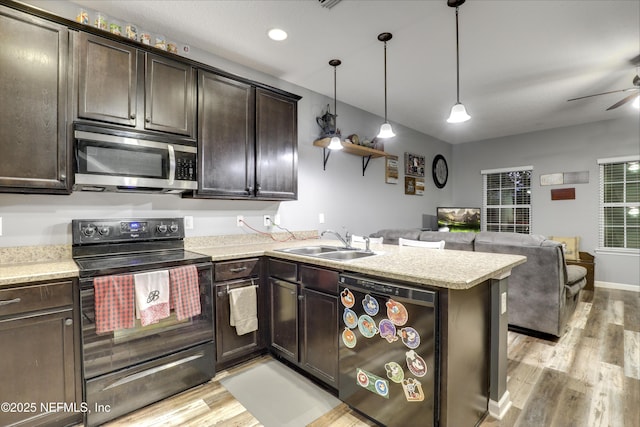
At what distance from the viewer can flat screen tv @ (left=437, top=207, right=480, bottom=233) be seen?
18.0ft

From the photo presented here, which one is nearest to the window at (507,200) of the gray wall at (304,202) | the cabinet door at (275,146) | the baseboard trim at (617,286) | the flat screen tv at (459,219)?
the flat screen tv at (459,219)

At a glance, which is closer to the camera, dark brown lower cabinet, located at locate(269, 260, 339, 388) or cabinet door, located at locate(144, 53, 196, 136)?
dark brown lower cabinet, located at locate(269, 260, 339, 388)

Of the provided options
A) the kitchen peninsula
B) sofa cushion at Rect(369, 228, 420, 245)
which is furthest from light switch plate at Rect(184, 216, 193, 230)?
sofa cushion at Rect(369, 228, 420, 245)

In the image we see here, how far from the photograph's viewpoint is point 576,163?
5.15 m

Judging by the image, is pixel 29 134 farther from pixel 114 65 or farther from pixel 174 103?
pixel 174 103

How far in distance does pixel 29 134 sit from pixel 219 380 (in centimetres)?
199

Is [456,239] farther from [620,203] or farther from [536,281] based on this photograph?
[620,203]

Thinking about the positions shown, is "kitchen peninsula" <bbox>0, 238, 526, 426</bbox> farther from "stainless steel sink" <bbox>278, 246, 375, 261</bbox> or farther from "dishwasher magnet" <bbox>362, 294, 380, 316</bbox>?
"stainless steel sink" <bbox>278, 246, 375, 261</bbox>

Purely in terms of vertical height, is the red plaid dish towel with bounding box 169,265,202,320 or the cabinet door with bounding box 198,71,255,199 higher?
the cabinet door with bounding box 198,71,255,199

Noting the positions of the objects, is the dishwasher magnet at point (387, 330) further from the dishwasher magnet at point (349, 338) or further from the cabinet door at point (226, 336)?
the cabinet door at point (226, 336)

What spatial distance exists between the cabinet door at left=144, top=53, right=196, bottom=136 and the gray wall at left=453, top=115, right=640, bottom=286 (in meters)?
5.82

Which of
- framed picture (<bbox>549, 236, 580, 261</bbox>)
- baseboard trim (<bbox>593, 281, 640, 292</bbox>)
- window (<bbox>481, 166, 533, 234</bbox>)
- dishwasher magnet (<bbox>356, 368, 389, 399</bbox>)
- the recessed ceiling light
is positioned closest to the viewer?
dishwasher magnet (<bbox>356, 368, 389, 399</bbox>)

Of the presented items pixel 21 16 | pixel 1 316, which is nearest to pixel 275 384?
pixel 1 316

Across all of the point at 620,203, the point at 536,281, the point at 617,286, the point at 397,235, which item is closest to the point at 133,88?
the point at 397,235
